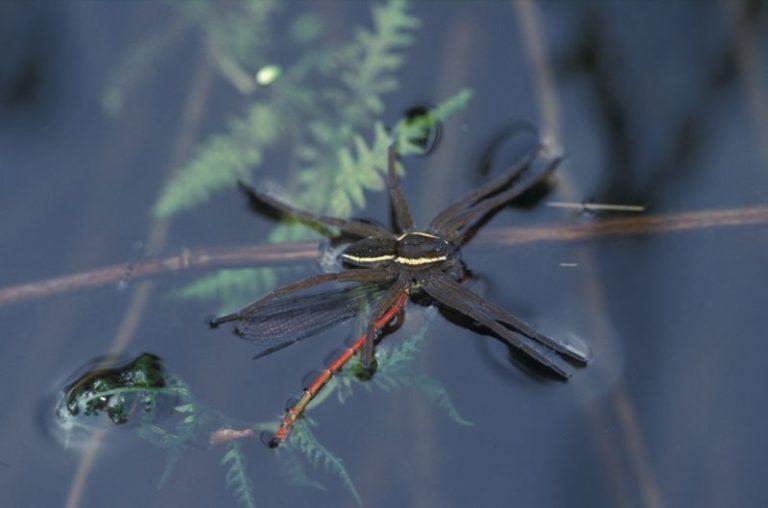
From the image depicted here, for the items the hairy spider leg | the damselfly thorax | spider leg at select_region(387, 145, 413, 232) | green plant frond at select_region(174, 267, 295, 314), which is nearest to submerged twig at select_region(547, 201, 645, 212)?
the damselfly thorax

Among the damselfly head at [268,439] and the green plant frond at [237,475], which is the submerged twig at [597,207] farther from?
the green plant frond at [237,475]

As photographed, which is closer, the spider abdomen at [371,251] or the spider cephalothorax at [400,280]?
the spider cephalothorax at [400,280]

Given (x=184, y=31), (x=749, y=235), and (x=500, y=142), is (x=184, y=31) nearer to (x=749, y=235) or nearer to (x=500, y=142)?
(x=500, y=142)

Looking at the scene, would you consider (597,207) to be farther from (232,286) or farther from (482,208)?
(232,286)

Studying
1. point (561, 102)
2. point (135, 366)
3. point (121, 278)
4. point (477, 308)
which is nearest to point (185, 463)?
point (135, 366)

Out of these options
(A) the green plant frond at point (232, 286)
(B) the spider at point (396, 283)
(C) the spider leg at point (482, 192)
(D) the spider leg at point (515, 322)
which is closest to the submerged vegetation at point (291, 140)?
(A) the green plant frond at point (232, 286)

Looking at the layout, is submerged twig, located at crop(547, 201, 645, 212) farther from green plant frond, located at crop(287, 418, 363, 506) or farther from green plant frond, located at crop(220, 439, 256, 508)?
green plant frond, located at crop(220, 439, 256, 508)

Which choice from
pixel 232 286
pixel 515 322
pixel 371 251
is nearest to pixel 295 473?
pixel 232 286
